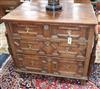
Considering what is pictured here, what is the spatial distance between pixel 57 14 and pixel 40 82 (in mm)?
766

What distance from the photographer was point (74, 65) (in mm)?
1430

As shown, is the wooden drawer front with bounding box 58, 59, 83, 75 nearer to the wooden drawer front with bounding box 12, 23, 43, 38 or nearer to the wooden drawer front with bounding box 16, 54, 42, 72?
the wooden drawer front with bounding box 16, 54, 42, 72

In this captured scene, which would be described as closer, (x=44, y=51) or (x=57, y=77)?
(x=44, y=51)

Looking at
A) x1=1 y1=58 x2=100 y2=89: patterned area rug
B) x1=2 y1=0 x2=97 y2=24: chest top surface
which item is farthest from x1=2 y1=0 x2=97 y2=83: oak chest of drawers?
x1=1 y1=58 x2=100 y2=89: patterned area rug

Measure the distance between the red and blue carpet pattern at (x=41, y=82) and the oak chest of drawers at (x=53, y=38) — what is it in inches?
4.6

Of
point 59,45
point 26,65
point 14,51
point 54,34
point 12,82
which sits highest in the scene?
point 54,34

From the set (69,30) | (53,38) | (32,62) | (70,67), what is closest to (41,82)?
(32,62)

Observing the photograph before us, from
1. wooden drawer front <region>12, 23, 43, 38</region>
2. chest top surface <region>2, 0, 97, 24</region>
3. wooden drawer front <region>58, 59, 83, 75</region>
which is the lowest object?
wooden drawer front <region>58, 59, 83, 75</region>

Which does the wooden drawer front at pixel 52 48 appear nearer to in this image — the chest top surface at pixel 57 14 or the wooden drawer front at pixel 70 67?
the wooden drawer front at pixel 70 67

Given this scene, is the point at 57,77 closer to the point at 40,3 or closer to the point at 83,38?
the point at 83,38

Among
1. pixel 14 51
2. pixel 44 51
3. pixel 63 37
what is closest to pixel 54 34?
pixel 63 37

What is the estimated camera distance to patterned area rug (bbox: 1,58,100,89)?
5.05 feet

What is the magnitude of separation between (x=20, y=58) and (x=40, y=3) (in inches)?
25.6

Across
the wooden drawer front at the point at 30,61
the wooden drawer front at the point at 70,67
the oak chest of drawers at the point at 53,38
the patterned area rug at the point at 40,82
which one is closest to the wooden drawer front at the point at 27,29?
the oak chest of drawers at the point at 53,38
